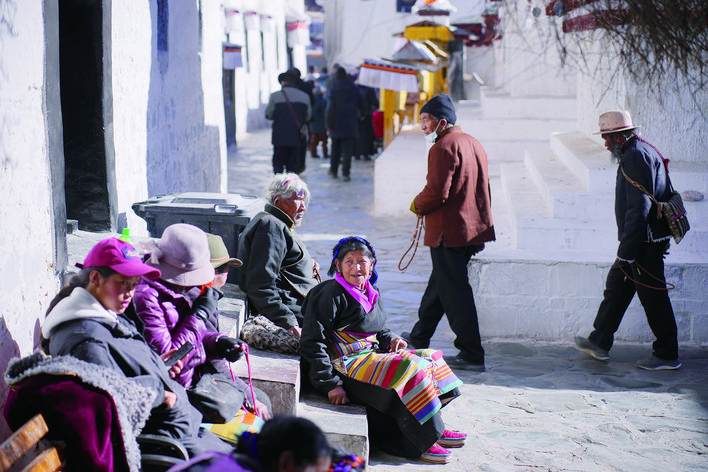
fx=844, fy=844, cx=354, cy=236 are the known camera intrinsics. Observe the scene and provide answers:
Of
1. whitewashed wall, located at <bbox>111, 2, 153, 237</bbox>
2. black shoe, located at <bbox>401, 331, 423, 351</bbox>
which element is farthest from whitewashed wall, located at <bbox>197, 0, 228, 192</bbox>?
black shoe, located at <bbox>401, 331, 423, 351</bbox>

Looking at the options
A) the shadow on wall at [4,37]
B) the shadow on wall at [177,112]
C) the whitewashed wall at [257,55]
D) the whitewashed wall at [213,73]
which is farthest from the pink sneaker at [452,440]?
the whitewashed wall at [257,55]

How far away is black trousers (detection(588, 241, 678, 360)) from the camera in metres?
5.69

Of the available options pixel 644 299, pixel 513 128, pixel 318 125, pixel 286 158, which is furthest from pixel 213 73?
pixel 318 125

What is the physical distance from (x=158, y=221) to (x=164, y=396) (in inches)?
113

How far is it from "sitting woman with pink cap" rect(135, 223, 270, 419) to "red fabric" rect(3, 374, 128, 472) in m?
0.82

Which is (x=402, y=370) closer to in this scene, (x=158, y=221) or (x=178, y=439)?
(x=178, y=439)

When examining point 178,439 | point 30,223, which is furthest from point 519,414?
point 30,223

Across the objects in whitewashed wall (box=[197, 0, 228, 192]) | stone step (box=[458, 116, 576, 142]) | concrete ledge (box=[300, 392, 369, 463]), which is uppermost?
whitewashed wall (box=[197, 0, 228, 192])

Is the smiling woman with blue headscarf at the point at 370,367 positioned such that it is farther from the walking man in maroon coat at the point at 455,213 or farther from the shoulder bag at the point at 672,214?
the shoulder bag at the point at 672,214

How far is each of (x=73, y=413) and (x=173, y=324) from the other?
1046mm

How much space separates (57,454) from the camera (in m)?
2.65

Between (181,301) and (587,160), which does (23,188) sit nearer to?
(181,301)

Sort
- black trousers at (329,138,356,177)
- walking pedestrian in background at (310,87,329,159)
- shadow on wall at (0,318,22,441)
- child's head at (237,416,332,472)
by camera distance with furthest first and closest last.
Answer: walking pedestrian in background at (310,87,329,159) → black trousers at (329,138,356,177) → shadow on wall at (0,318,22,441) → child's head at (237,416,332,472)

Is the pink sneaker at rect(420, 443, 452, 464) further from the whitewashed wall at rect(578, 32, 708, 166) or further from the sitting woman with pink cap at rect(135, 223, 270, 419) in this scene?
the whitewashed wall at rect(578, 32, 708, 166)
